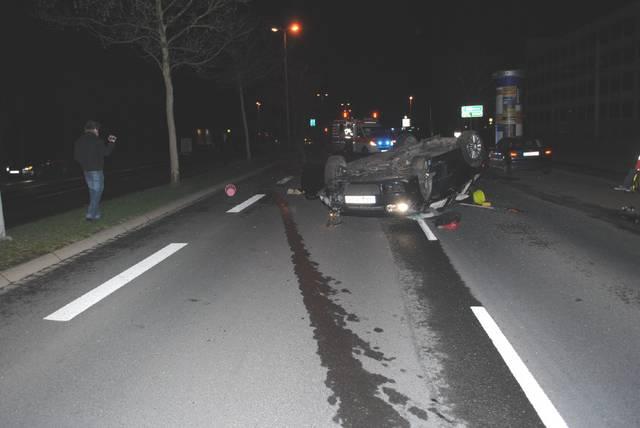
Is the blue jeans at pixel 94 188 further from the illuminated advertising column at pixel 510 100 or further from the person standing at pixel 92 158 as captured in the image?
the illuminated advertising column at pixel 510 100

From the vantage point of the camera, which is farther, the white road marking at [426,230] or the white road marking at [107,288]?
the white road marking at [426,230]

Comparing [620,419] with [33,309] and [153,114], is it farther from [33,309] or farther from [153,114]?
[153,114]

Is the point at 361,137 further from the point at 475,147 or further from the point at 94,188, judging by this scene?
the point at 94,188

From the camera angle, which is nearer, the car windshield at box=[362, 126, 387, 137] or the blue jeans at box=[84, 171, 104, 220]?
the blue jeans at box=[84, 171, 104, 220]

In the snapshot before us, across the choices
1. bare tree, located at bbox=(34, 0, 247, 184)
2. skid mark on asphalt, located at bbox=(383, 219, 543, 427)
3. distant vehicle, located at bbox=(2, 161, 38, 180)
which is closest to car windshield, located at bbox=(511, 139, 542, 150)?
bare tree, located at bbox=(34, 0, 247, 184)

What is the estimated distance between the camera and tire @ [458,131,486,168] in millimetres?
10484

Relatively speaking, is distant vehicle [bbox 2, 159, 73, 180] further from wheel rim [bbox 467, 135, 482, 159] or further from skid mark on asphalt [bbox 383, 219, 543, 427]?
skid mark on asphalt [bbox 383, 219, 543, 427]

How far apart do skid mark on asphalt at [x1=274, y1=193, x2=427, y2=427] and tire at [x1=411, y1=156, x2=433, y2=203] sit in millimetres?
3115

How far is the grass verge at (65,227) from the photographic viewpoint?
8.05 metres

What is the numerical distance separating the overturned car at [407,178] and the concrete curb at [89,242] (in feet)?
12.6

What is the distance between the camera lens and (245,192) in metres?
17.3

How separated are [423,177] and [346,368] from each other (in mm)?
5457

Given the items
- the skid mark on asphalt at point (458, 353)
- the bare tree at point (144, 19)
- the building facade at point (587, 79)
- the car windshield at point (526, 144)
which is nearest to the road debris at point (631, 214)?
the skid mark on asphalt at point (458, 353)

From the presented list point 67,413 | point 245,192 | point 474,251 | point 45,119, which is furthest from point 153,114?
point 67,413
